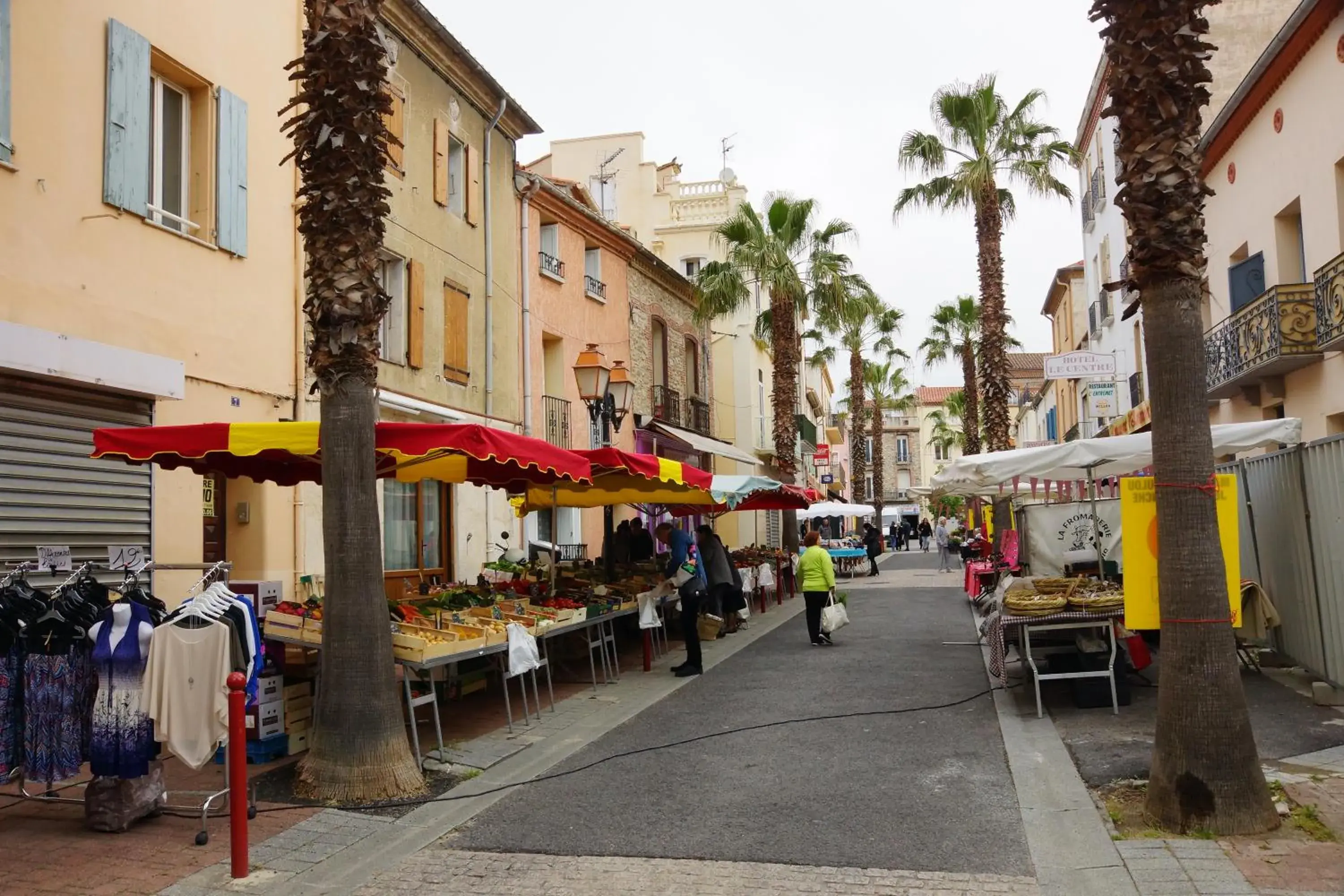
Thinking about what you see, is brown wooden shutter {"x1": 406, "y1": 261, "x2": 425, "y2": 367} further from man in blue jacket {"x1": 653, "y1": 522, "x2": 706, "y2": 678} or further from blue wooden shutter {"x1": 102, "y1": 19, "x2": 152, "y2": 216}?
man in blue jacket {"x1": 653, "y1": 522, "x2": 706, "y2": 678}

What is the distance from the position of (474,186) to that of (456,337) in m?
2.89

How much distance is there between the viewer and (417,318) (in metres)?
16.3

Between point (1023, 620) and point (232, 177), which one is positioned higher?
point (232, 177)

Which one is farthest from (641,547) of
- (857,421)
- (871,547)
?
(857,421)

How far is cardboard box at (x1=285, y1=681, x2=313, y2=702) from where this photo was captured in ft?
25.0

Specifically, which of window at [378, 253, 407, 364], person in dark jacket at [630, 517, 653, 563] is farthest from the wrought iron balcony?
window at [378, 253, 407, 364]

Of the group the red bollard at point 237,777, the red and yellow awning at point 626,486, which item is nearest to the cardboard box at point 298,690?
the red bollard at point 237,777

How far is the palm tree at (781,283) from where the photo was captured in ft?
79.1

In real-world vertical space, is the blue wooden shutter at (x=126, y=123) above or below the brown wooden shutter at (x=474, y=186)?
below

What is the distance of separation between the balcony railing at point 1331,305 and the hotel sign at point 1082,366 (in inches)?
105

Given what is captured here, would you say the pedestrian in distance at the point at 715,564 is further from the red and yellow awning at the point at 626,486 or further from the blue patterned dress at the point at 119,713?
the blue patterned dress at the point at 119,713

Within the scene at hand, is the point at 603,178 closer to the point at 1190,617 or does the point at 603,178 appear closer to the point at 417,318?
the point at 417,318

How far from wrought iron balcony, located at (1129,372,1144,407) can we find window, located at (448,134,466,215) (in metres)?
16.3

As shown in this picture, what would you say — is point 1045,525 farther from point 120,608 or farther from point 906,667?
point 120,608
